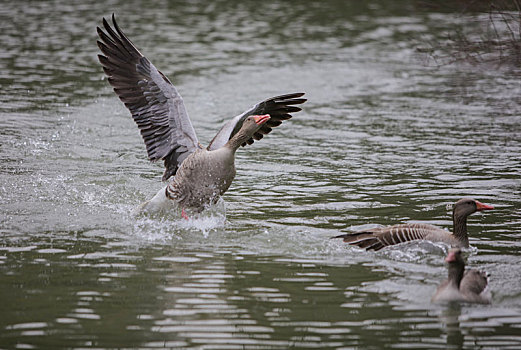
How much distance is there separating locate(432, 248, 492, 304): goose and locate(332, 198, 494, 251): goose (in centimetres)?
113

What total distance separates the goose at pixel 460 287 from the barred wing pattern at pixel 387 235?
1.13 meters

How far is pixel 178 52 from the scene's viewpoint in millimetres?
20281

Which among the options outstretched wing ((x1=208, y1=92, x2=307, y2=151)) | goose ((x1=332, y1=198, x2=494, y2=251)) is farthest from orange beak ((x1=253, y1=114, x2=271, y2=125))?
goose ((x1=332, y1=198, x2=494, y2=251))

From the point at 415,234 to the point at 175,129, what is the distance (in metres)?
3.14

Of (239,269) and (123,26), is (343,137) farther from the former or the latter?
(123,26)

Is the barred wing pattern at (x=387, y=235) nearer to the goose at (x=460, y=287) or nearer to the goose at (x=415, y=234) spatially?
the goose at (x=415, y=234)

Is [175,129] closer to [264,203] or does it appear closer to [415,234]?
[264,203]

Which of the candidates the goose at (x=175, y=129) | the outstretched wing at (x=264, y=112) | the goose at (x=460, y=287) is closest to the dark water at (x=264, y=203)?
the goose at (x=460, y=287)

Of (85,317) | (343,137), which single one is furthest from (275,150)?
(85,317)

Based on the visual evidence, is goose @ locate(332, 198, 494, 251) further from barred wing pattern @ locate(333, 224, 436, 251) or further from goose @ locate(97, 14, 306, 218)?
goose @ locate(97, 14, 306, 218)

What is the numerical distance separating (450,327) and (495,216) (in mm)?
3326

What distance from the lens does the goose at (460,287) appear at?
6586 mm

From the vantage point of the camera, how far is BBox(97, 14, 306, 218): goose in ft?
29.4

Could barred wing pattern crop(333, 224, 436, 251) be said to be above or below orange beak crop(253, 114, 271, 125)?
below
